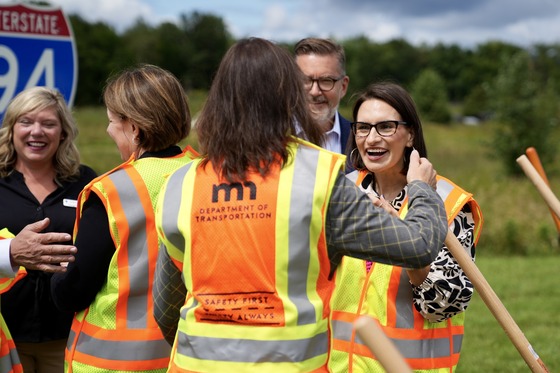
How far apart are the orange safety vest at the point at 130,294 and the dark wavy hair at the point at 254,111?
2.34 ft

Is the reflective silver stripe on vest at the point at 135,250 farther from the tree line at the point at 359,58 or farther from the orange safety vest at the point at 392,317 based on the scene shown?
the tree line at the point at 359,58

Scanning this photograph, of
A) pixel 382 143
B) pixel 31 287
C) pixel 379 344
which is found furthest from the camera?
pixel 31 287

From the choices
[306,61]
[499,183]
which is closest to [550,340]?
[306,61]

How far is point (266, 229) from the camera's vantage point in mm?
2260

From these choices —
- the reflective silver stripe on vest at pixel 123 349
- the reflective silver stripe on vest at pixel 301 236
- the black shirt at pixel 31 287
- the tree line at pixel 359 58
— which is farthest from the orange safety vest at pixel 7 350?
the tree line at pixel 359 58

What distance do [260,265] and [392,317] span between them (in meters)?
1.03

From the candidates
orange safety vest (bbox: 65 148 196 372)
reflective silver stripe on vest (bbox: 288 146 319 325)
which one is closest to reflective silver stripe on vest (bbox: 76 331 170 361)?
orange safety vest (bbox: 65 148 196 372)

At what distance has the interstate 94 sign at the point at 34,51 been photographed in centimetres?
504

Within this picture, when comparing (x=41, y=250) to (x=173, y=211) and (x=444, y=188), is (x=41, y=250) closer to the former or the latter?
(x=173, y=211)

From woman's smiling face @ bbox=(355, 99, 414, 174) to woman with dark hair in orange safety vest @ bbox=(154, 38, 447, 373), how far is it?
0.93 m

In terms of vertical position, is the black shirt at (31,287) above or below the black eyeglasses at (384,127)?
below

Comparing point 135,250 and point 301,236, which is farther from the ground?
point 301,236

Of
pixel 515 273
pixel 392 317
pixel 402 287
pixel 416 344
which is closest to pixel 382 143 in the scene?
pixel 402 287

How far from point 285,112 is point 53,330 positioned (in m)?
2.23
